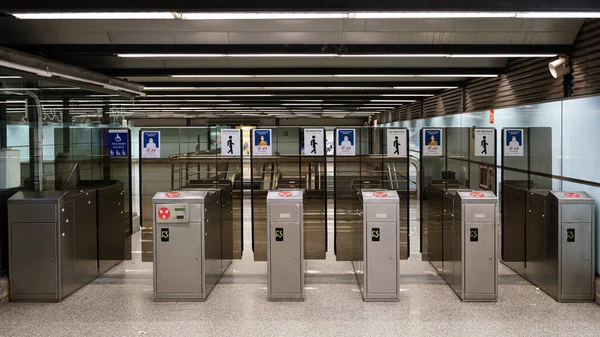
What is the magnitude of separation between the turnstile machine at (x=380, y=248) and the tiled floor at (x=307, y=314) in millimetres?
162

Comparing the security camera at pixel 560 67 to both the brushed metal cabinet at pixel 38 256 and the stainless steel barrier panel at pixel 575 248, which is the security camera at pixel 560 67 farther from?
the brushed metal cabinet at pixel 38 256

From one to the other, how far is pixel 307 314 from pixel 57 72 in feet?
13.7

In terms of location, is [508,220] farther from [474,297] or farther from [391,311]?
[391,311]

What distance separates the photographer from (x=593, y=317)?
489 cm

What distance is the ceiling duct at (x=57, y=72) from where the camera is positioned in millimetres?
5277

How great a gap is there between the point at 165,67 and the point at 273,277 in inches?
149

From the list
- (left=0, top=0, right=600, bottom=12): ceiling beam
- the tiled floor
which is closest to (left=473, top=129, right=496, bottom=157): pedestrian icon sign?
the tiled floor

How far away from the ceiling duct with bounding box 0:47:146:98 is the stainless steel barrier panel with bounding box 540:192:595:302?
5.95 meters

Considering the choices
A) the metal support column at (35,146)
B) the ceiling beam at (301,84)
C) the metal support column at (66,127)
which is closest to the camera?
the metal support column at (35,146)

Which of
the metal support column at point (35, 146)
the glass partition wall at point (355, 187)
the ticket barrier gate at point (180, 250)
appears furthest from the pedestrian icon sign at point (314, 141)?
the metal support column at point (35, 146)

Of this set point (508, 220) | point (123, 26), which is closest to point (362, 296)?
point (508, 220)

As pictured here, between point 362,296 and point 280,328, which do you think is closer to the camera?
point 280,328

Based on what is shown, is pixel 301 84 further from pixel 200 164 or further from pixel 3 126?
pixel 3 126

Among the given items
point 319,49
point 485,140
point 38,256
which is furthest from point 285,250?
point 485,140
